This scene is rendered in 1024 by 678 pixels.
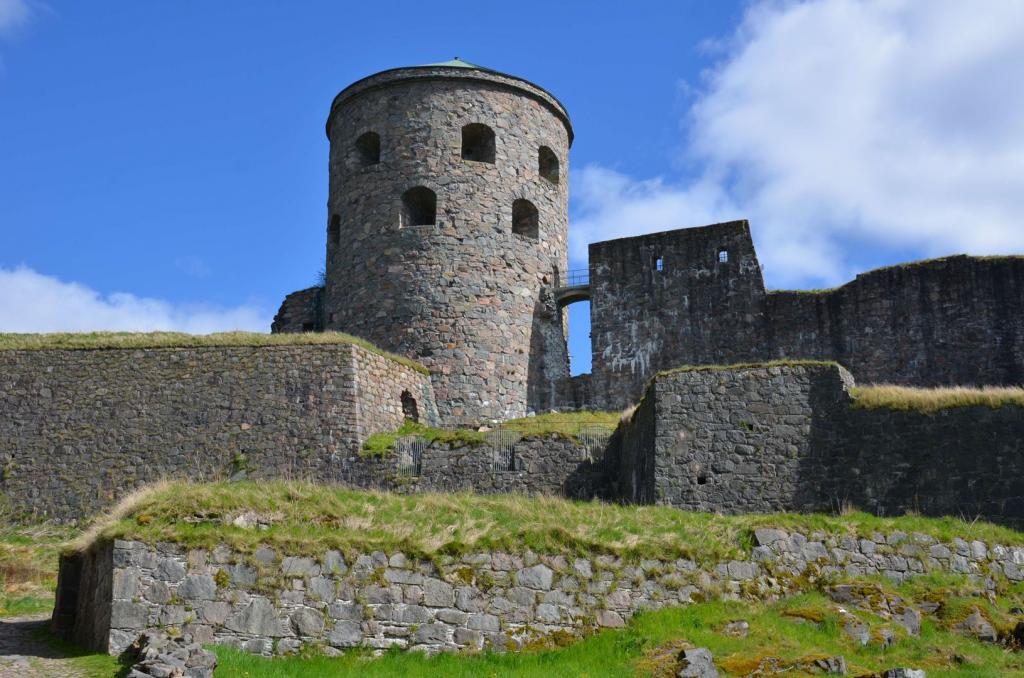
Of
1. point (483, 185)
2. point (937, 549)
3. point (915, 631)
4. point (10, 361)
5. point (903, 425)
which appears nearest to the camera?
point (915, 631)

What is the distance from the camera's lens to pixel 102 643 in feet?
50.0

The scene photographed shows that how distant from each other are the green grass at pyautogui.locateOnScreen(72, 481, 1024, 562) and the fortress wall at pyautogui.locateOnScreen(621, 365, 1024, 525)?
1.84 meters

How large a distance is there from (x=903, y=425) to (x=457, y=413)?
1214cm

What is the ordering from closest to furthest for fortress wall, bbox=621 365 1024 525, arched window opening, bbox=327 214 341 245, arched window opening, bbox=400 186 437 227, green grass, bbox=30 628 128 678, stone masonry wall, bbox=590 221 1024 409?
green grass, bbox=30 628 128 678 → fortress wall, bbox=621 365 1024 525 → stone masonry wall, bbox=590 221 1024 409 → arched window opening, bbox=400 186 437 227 → arched window opening, bbox=327 214 341 245

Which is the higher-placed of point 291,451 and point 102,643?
point 291,451

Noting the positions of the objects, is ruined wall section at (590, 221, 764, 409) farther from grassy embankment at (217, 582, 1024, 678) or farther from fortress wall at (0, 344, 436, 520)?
grassy embankment at (217, 582, 1024, 678)

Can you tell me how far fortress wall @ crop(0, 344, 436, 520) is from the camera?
26734 mm

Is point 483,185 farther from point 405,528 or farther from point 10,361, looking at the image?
point 405,528

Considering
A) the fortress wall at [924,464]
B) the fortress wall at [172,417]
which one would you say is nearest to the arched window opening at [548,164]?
the fortress wall at [172,417]

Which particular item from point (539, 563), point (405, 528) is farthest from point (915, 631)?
point (405, 528)

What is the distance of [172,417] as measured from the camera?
2734 centimetres

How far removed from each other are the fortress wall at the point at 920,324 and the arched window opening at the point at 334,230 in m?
11.8

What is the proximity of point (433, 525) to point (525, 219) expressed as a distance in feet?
59.8

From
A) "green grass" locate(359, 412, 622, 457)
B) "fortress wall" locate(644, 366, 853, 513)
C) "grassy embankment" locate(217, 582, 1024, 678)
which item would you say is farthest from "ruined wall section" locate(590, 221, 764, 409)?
"grassy embankment" locate(217, 582, 1024, 678)
